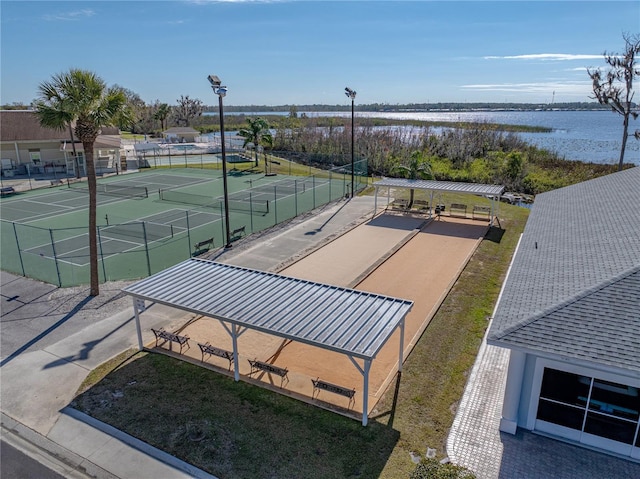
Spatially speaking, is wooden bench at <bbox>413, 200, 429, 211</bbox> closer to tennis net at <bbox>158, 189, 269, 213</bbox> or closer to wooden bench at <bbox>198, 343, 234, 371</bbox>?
tennis net at <bbox>158, 189, 269, 213</bbox>

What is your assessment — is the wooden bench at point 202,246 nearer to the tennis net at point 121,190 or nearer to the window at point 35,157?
the tennis net at point 121,190

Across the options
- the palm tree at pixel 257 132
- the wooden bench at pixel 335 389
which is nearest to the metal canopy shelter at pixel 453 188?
the wooden bench at pixel 335 389

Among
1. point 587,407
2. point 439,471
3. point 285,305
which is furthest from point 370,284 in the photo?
point 439,471

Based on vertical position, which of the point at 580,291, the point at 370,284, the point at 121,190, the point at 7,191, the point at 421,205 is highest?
the point at 580,291

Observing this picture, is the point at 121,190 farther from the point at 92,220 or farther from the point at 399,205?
the point at 399,205

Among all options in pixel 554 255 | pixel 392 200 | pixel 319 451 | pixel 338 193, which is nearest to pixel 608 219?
pixel 554 255

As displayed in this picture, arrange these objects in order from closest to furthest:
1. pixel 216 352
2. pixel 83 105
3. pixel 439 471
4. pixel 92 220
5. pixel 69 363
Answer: pixel 439 471
pixel 216 352
pixel 69 363
pixel 83 105
pixel 92 220

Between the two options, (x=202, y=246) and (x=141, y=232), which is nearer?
(x=202, y=246)
